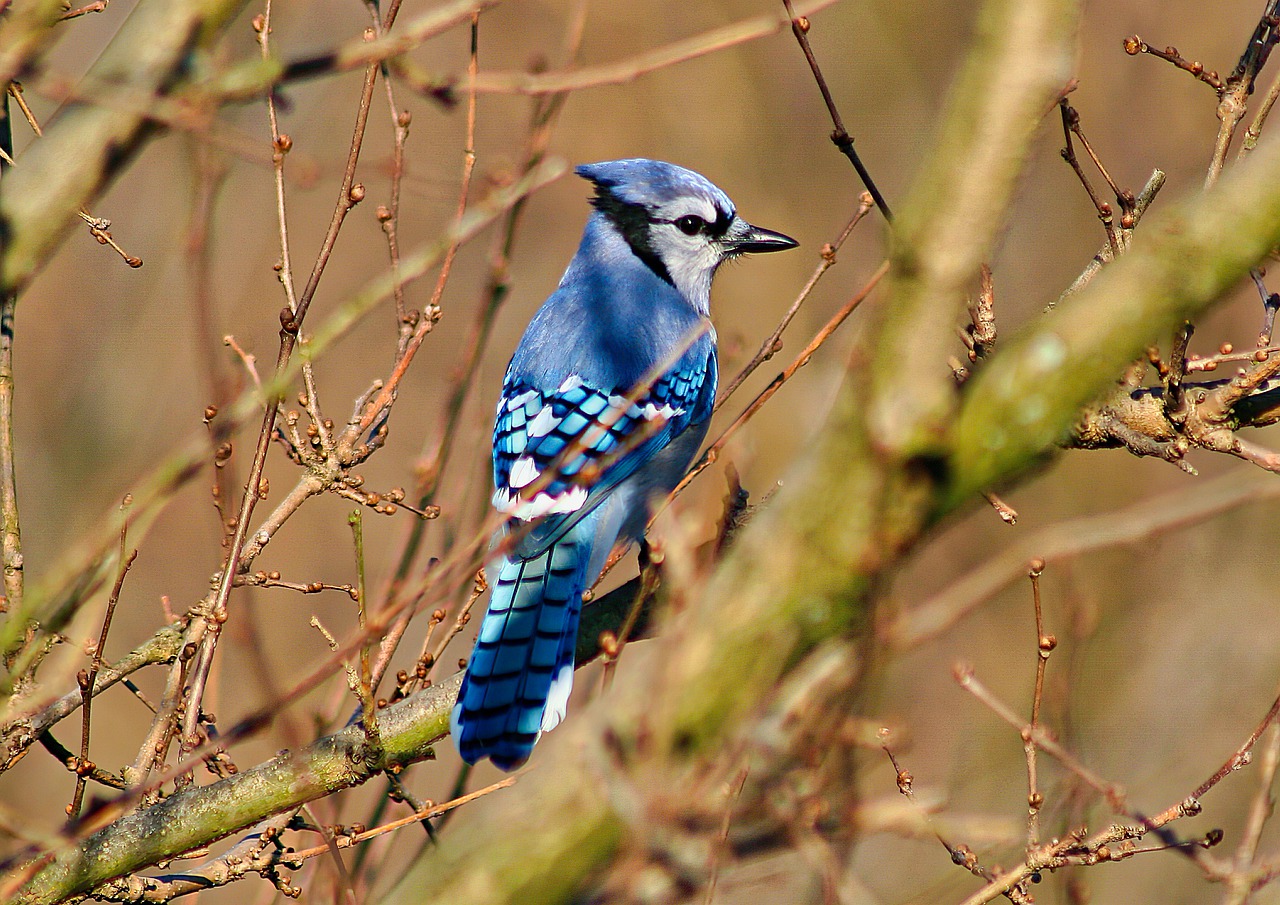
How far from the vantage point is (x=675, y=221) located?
Answer: 3902 mm

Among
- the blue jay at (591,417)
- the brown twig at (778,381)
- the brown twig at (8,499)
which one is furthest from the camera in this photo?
the blue jay at (591,417)

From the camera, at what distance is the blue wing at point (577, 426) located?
9.82 ft

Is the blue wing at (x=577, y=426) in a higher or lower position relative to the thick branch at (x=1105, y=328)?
higher

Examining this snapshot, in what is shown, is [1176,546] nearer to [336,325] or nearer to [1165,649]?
[1165,649]

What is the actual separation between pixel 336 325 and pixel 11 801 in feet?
16.2

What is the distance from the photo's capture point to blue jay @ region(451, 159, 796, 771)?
2527mm

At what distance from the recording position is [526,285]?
6.98m

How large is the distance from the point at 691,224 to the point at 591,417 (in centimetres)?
97

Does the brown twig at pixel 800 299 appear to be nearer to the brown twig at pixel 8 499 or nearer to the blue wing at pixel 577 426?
the blue wing at pixel 577 426

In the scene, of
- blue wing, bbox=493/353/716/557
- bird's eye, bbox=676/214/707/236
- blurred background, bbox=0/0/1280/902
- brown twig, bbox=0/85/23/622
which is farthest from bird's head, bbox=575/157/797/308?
brown twig, bbox=0/85/23/622

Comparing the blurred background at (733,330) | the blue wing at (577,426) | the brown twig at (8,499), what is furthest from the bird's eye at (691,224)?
the brown twig at (8,499)

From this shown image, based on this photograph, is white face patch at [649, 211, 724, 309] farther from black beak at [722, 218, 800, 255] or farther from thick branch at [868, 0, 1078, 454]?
thick branch at [868, 0, 1078, 454]

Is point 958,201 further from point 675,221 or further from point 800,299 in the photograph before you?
point 675,221

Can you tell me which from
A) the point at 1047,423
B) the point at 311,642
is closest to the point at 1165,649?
the point at 311,642
